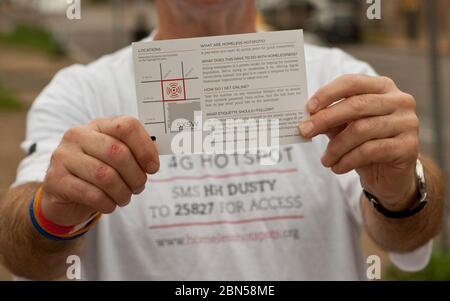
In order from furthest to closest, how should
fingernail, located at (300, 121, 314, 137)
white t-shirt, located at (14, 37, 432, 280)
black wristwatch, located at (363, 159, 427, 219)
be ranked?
white t-shirt, located at (14, 37, 432, 280), black wristwatch, located at (363, 159, 427, 219), fingernail, located at (300, 121, 314, 137)

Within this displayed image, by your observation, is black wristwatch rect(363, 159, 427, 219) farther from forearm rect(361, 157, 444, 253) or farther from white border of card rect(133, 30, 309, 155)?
white border of card rect(133, 30, 309, 155)

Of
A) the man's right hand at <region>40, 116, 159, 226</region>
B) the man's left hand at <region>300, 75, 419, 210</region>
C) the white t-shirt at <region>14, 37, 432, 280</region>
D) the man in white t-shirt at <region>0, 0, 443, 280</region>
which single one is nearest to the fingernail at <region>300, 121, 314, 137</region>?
the man's left hand at <region>300, 75, 419, 210</region>

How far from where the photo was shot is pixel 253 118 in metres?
1.20

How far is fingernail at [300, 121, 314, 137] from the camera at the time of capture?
46.5 inches

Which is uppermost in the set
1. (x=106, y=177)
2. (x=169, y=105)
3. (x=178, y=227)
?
(x=169, y=105)

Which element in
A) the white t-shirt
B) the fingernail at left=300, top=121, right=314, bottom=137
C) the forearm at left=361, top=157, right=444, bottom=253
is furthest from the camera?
the white t-shirt

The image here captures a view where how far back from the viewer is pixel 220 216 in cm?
166

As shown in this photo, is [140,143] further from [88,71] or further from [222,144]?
[88,71]

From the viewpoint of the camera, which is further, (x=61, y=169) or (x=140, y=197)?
(x=140, y=197)

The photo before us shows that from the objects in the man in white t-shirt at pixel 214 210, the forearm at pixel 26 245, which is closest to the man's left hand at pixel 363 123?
the man in white t-shirt at pixel 214 210

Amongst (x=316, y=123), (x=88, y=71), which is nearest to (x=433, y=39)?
(x=88, y=71)

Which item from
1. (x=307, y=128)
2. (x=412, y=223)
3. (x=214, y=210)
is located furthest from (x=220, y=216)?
(x=307, y=128)

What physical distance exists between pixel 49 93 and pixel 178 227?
439 mm

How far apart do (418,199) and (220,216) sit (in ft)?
1.51
